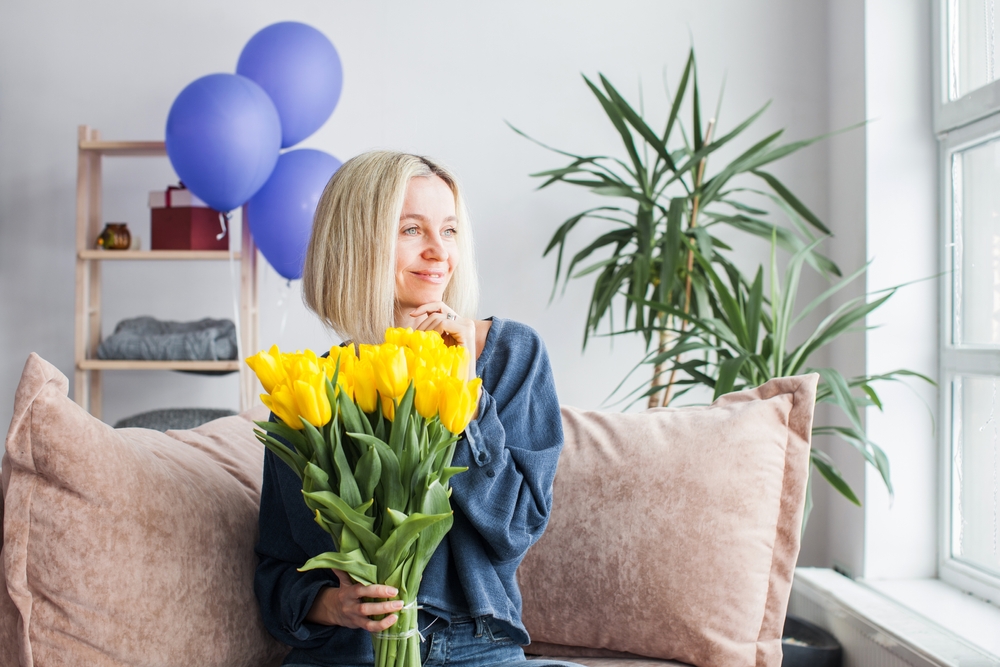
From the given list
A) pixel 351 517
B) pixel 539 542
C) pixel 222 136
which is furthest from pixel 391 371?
pixel 222 136

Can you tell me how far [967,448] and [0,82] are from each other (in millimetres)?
3314

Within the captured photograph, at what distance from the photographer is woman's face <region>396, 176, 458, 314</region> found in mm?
1237

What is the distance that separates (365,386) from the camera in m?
0.72

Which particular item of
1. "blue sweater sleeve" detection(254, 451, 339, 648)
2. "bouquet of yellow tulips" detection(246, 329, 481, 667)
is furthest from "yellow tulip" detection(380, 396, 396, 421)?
"blue sweater sleeve" detection(254, 451, 339, 648)

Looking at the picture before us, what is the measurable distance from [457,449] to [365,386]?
11.3 inches

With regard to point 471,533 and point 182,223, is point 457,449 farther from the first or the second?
point 182,223

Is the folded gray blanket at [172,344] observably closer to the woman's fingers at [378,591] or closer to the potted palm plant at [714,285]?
the potted palm plant at [714,285]

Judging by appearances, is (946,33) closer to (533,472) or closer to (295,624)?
(533,472)

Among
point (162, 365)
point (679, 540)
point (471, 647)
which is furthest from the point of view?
point (162, 365)

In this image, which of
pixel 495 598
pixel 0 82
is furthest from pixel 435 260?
pixel 0 82

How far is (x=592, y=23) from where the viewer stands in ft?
8.68

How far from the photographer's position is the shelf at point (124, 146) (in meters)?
2.40

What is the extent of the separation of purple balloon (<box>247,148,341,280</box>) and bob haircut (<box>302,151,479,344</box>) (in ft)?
3.34

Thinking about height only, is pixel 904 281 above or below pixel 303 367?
above
